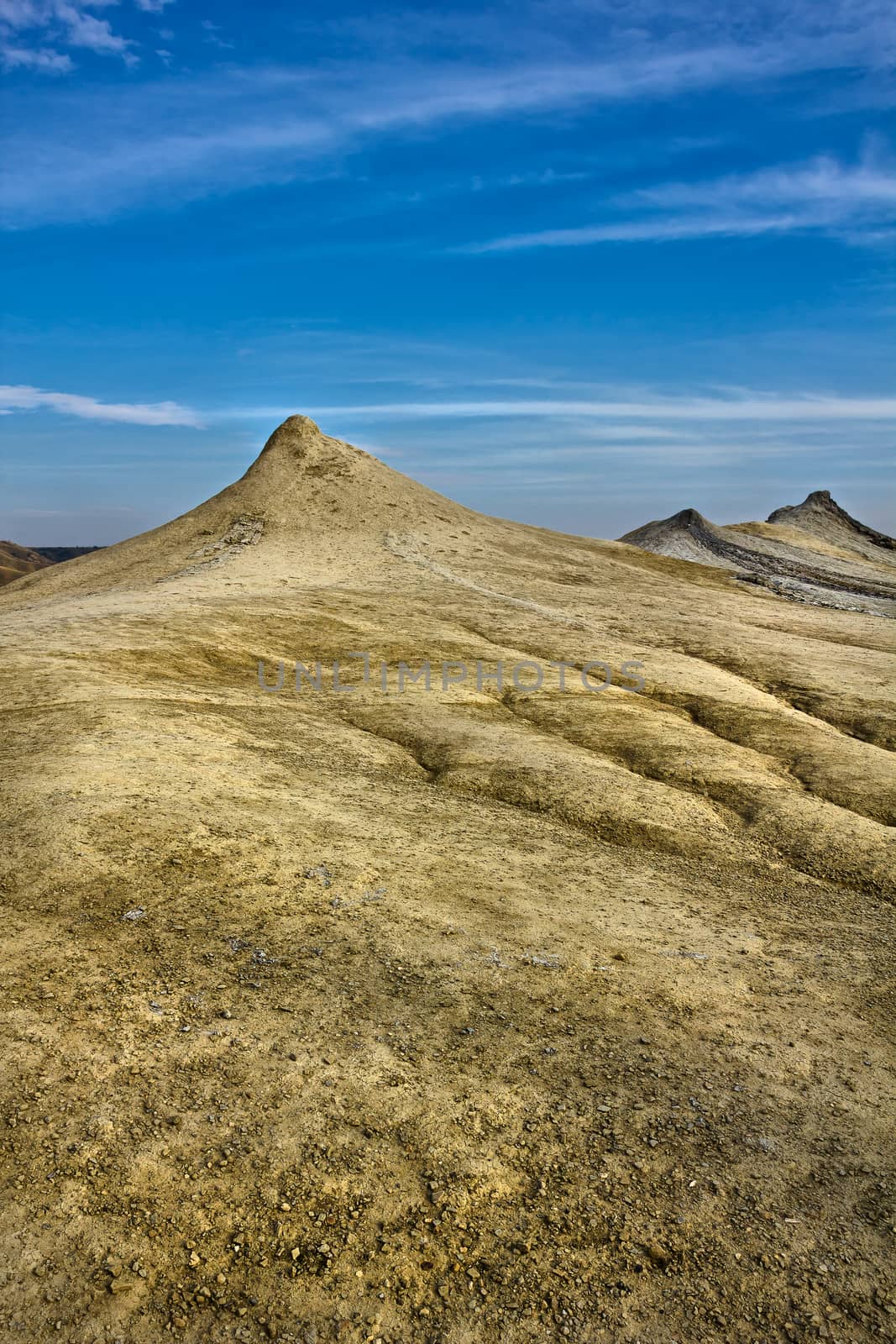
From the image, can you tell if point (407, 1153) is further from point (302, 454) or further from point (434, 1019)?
point (302, 454)

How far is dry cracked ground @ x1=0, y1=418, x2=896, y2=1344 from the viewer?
6.08m

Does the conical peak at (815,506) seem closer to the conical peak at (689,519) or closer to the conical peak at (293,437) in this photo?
the conical peak at (689,519)

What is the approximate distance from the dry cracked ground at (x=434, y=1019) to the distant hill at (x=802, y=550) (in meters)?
30.3

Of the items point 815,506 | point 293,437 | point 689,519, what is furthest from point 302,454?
point 815,506

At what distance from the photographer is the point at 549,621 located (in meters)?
32.2

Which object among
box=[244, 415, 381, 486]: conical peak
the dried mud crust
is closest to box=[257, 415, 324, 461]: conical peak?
box=[244, 415, 381, 486]: conical peak

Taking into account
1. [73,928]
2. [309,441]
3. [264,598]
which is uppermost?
[309,441]

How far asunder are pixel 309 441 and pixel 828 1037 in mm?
44270

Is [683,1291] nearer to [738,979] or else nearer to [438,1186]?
[438,1186]

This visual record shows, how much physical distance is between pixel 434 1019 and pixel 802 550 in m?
67.3

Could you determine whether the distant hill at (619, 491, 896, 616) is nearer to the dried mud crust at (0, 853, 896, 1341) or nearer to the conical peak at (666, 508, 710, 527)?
the conical peak at (666, 508, 710, 527)

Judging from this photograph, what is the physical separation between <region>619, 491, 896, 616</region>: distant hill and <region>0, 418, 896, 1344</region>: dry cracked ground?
30340 mm

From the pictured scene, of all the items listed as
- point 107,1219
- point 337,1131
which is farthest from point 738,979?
point 107,1219

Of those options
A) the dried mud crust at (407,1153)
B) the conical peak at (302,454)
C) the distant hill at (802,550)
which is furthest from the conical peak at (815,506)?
the dried mud crust at (407,1153)
